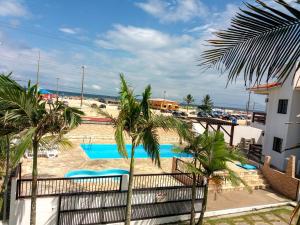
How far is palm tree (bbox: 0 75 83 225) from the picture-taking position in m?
7.65

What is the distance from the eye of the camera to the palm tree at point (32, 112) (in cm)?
765

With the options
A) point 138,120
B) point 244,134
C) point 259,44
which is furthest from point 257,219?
point 244,134

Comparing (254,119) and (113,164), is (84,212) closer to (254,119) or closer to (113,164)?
(113,164)

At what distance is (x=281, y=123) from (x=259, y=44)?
842 inches

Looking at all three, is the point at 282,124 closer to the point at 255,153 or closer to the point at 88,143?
the point at 255,153

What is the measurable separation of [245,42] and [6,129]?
305 inches

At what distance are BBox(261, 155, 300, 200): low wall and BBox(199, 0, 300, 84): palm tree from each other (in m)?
17.2

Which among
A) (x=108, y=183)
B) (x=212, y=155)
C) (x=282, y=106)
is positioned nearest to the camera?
(x=212, y=155)

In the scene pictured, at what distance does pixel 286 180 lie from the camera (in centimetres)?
1766

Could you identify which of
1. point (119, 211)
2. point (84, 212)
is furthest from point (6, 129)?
point (119, 211)

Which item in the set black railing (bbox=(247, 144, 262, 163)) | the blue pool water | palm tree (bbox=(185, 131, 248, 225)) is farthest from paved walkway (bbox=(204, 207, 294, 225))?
black railing (bbox=(247, 144, 262, 163))

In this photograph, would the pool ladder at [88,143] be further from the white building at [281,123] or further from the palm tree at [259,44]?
the palm tree at [259,44]

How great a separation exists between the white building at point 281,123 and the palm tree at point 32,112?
50.5 feet

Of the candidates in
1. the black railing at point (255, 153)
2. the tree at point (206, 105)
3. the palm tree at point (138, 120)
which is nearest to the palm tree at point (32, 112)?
the palm tree at point (138, 120)
